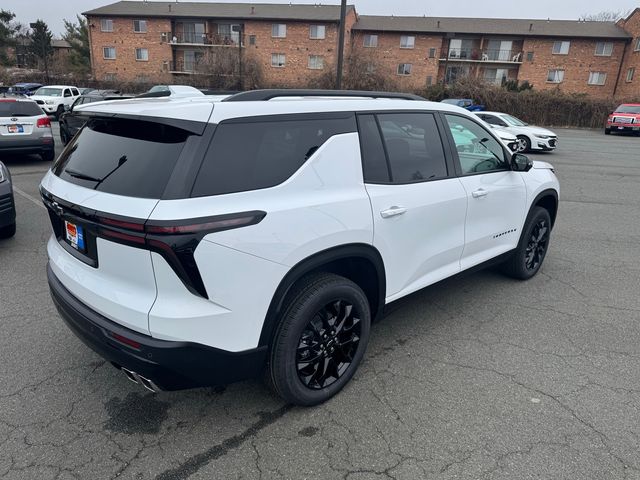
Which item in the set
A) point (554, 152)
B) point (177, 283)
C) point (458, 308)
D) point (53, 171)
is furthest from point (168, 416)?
point (554, 152)

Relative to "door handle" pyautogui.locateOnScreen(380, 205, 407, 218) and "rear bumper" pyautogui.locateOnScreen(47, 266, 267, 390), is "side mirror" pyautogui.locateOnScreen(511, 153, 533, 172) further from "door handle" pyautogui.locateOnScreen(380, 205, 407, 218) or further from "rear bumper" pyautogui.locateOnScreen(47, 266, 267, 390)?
"rear bumper" pyautogui.locateOnScreen(47, 266, 267, 390)

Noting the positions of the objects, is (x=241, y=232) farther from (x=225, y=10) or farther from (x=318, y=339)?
(x=225, y=10)

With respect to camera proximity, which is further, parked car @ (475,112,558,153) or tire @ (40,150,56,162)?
parked car @ (475,112,558,153)

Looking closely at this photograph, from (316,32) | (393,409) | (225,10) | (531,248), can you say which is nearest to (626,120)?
(531,248)

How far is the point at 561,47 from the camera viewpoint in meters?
45.2

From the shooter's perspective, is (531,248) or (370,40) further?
(370,40)

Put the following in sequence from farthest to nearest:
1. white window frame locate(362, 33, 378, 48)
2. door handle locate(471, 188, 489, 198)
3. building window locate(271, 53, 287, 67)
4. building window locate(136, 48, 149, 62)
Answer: building window locate(136, 48, 149, 62), white window frame locate(362, 33, 378, 48), building window locate(271, 53, 287, 67), door handle locate(471, 188, 489, 198)

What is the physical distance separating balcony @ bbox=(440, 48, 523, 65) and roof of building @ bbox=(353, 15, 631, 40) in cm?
175

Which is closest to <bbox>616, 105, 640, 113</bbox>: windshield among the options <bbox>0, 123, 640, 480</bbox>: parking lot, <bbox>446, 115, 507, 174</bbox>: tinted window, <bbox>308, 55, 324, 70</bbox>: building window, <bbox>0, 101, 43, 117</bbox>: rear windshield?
<bbox>308, 55, 324, 70</bbox>: building window

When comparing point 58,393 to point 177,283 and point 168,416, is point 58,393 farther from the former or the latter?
point 177,283

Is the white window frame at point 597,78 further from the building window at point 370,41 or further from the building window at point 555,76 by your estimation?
the building window at point 370,41

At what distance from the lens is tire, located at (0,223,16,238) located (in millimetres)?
5426

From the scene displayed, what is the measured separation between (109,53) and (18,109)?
150ft

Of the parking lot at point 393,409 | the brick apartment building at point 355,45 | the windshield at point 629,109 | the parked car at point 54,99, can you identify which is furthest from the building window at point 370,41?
the parking lot at point 393,409
